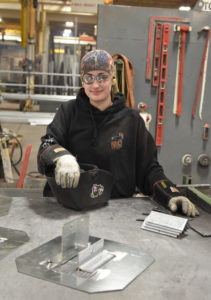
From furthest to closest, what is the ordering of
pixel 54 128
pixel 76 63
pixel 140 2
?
pixel 76 63 < pixel 140 2 < pixel 54 128

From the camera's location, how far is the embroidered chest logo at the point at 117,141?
169cm

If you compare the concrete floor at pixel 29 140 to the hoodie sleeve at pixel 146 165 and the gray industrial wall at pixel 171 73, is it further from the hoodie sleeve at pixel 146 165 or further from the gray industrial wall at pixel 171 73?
the hoodie sleeve at pixel 146 165

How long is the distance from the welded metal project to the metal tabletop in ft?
0.07

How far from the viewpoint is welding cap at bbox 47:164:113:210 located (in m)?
1.33

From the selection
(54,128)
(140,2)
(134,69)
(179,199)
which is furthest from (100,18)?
(179,199)

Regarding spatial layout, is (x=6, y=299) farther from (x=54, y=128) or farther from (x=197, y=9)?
(x=197, y=9)

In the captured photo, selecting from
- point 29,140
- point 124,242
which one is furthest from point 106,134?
point 29,140

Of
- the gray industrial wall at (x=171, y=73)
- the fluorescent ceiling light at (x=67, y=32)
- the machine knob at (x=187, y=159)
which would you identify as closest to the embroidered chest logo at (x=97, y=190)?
the gray industrial wall at (x=171, y=73)

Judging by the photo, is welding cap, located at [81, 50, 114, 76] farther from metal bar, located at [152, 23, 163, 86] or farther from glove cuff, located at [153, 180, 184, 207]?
metal bar, located at [152, 23, 163, 86]

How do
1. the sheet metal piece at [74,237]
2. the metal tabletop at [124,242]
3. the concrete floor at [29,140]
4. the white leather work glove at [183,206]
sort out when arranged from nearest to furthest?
the metal tabletop at [124,242] → the sheet metal piece at [74,237] → the white leather work glove at [183,206] → the concrete floor at [29,140]

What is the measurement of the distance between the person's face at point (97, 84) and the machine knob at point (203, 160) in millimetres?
1707

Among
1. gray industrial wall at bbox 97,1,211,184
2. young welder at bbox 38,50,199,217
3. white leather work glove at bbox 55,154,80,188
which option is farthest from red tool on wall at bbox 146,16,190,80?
white leather work glove at bbox 55,154,80,188

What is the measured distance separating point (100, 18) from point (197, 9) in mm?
876

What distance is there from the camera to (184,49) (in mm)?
2920
